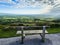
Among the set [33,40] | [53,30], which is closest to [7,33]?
[33,40]

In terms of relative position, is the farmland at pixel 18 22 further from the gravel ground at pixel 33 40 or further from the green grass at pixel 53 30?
the gravel ground at pixel 33 40

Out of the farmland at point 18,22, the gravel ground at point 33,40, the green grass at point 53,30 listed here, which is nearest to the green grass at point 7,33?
the farmland at point 18,22

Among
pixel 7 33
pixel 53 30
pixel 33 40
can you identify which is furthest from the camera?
pixel 53 30

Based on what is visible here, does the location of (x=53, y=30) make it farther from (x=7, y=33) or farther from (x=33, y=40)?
(x=7, y=33)

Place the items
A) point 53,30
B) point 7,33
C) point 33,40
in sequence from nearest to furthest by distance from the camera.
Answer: point 33,40
point 7,33
point 53,30

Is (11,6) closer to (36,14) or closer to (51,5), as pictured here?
(36,14)

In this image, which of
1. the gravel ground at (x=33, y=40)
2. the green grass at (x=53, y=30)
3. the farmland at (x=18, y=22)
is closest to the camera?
the gravel ground at (x=33, y=40)

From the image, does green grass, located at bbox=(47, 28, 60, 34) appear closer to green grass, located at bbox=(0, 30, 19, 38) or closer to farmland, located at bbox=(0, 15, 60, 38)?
farmland, located at bbox=(0, 15, 60, 38)

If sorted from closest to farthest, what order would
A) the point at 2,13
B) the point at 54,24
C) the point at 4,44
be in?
the point at 4,44
the point at 2,13
the point at 54,24

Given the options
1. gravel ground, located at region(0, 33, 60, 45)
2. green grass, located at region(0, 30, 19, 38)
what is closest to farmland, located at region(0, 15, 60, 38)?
green grass, located at region(0, 30, 19, 38)

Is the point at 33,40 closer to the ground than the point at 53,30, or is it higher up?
closer to the ground

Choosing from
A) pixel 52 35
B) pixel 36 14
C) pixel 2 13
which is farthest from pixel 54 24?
pixel 2 13

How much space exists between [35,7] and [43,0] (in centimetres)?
28

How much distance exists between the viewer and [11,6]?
9.88 feet
